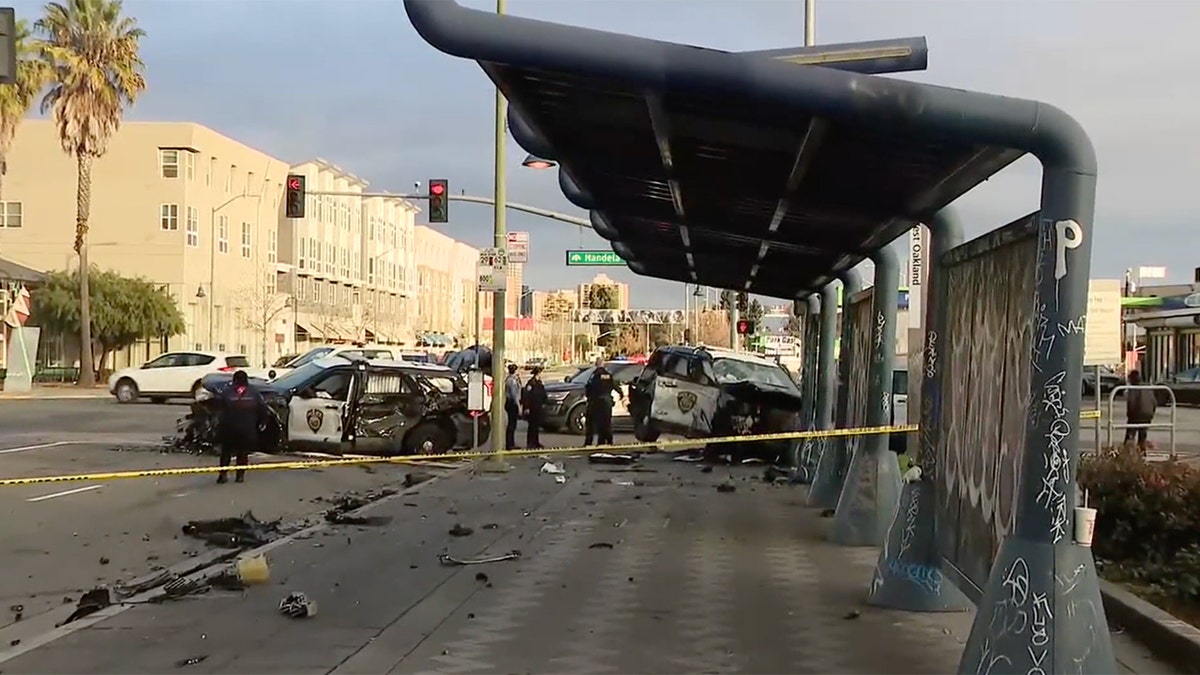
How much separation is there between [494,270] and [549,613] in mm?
11266

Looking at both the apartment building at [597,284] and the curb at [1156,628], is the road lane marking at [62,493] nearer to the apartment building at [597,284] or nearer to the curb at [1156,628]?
the curb at [1156,628]

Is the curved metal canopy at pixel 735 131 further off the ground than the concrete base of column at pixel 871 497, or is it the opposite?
the curved metal canopy at pixel 735 131

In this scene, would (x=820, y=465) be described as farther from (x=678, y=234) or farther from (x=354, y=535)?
(x=354, y=535)

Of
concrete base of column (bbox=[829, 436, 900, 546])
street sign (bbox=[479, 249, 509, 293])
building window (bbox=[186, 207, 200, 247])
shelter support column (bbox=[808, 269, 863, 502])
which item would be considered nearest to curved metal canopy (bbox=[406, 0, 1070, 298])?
shelter support column (bbox=[808, 269, 863, 502])

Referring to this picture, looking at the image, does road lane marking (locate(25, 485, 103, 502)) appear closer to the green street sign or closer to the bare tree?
the green street sign

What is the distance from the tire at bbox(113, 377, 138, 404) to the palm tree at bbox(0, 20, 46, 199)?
1329 centimetres

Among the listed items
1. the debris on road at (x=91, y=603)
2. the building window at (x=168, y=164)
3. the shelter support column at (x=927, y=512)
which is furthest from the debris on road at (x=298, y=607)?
the building window at (x=168, y=164)

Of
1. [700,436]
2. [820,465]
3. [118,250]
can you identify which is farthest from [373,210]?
[820,465]

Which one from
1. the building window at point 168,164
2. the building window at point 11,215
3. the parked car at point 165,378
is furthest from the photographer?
the building window at point 11,215

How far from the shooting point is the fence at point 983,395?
6.79 m

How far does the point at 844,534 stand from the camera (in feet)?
40.8

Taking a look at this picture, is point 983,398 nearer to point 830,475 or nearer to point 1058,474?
point 1058,474

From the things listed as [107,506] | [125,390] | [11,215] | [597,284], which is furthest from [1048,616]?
[597,284]

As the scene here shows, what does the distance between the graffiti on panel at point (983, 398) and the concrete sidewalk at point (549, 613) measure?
87 cm
